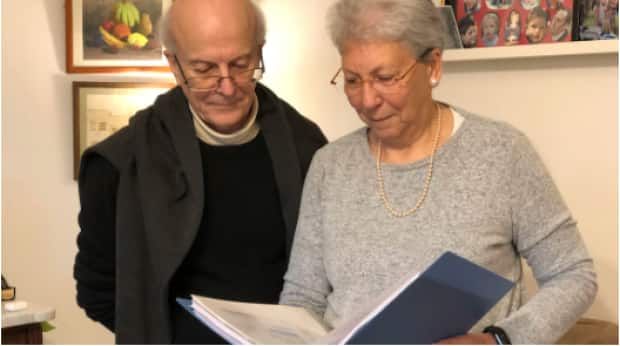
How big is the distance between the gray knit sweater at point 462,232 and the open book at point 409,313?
0.16m

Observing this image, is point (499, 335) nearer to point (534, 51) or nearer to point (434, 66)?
point (434, 66)

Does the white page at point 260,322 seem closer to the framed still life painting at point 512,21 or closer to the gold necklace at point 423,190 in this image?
the gold necklace at point 423,190

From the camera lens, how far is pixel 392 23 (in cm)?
137

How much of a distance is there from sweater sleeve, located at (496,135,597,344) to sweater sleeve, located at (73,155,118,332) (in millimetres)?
857

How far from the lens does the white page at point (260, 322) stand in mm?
1180

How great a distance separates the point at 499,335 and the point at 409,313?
258 mm

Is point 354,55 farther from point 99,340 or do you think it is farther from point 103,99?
point 99,340

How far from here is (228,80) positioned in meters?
1.58

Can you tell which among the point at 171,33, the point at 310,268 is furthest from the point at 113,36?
the point at 310,268

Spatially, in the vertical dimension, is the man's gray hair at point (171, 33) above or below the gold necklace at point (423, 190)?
Answer: above

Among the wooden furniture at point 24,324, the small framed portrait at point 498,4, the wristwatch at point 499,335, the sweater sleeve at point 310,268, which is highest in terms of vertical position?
the small framed portrait at point 498,4

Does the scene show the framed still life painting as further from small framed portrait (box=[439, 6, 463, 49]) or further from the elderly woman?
the elderly woman

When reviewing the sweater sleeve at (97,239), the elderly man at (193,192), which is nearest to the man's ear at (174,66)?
the elderly man at (193,192)

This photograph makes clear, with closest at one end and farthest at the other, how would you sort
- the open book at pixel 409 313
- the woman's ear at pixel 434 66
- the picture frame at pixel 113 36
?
the open book at pixel 409 313, the woman's ear at pixel 434 66, the picture frame at pixel 113 36
